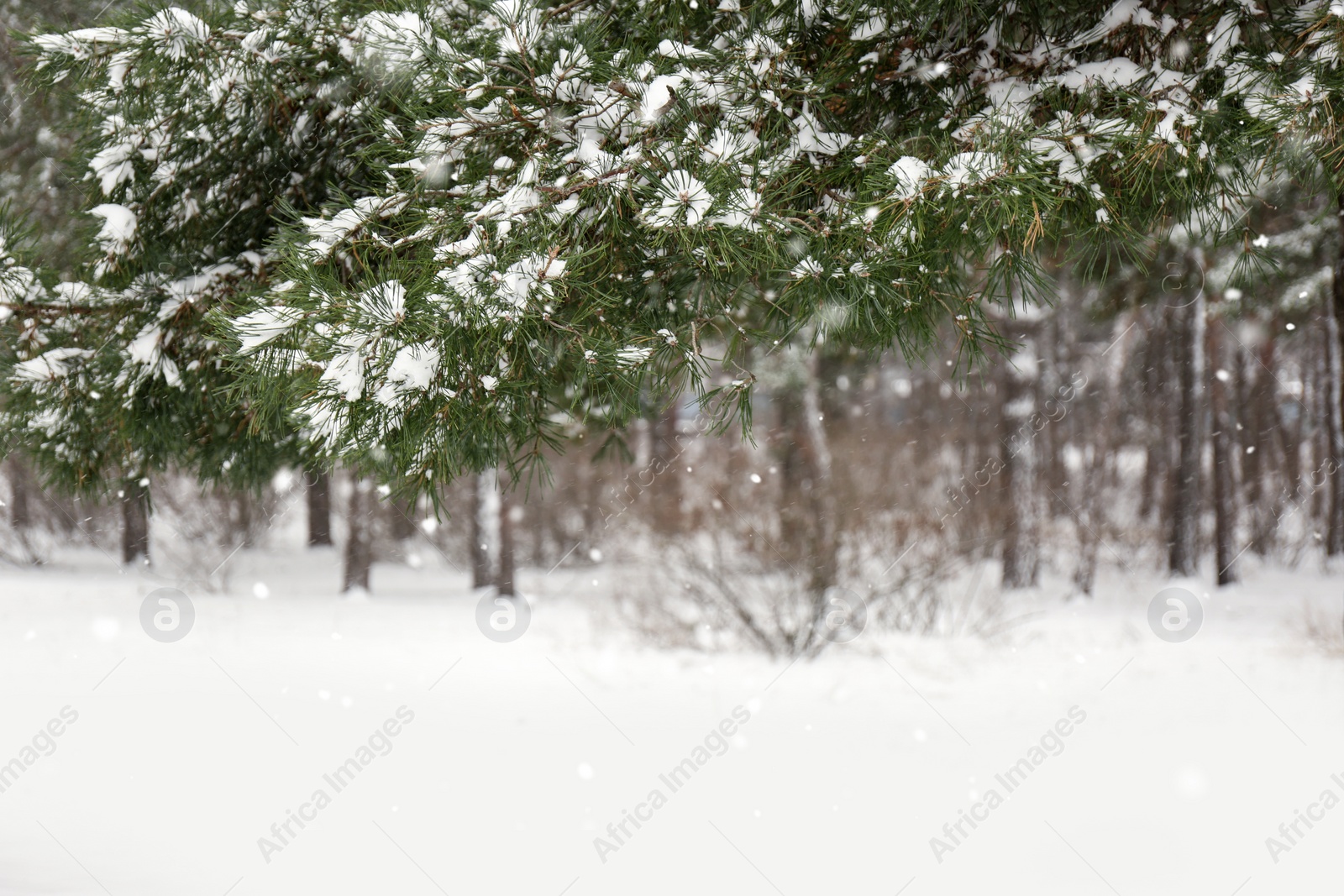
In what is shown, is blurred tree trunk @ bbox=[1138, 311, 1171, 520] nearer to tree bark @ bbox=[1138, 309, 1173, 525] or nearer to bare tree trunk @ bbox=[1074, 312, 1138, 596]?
tree bark @ bbox=[1138, 309, 1173, 525]

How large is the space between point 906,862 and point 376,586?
9.58m

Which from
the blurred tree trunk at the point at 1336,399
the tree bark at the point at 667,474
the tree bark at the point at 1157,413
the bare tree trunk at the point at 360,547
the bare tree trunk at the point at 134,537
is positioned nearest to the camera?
the blurred tree trunk at the point at 1336,399

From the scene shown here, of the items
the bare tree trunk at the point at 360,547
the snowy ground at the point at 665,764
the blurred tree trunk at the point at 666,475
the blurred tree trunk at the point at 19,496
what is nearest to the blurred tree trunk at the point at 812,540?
the snowy ground at the point at 665,764

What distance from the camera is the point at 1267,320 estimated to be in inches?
427

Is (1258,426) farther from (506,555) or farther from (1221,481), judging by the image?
(506,555)


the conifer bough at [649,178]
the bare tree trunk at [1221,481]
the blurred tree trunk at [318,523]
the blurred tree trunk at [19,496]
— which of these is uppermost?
the conifer bough at [649,178]

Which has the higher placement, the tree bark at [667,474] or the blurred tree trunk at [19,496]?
the tree bark at [667,474]

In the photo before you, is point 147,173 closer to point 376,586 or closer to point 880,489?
point 880,489

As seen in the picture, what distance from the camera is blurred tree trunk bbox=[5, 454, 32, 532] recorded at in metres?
12.0

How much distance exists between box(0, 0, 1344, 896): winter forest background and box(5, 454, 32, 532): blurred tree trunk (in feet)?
12.6

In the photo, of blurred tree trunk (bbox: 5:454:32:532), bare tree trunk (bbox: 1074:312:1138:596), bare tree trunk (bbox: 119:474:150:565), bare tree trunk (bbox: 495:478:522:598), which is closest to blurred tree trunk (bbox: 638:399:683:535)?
bare tree trunk (bbox: 495:478:522:598)

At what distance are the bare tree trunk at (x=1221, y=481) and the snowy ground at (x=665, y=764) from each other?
10.1 feet

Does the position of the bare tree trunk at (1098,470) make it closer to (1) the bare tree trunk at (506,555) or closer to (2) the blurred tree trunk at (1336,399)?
(2) the blurred tree trunk at (1336,399)

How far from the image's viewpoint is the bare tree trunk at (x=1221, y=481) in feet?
35.9
